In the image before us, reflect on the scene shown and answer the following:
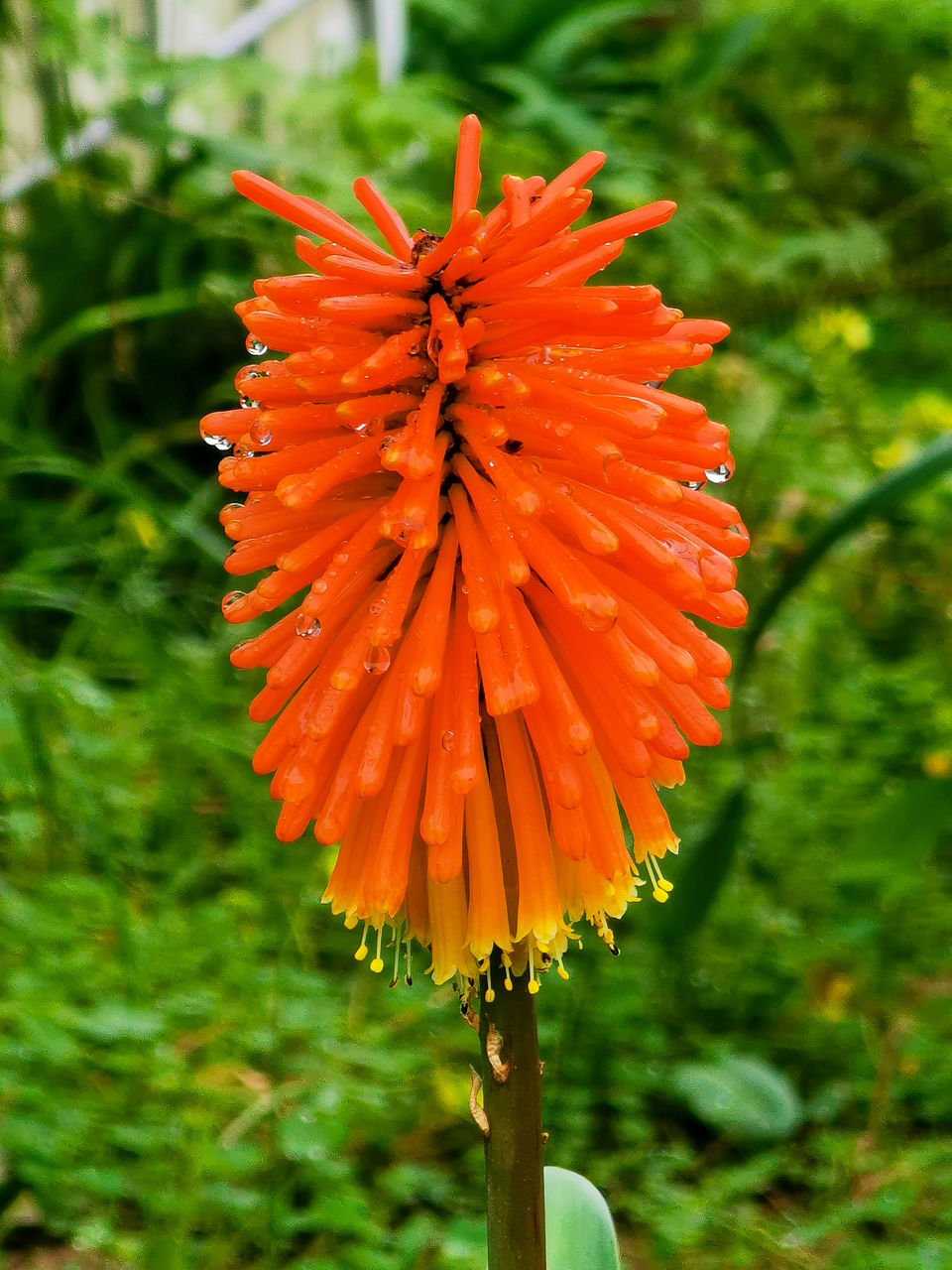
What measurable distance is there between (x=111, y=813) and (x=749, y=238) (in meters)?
4.66

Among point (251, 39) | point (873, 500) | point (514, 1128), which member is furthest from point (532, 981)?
point (251, 39)

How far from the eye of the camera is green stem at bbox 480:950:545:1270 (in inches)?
65.3

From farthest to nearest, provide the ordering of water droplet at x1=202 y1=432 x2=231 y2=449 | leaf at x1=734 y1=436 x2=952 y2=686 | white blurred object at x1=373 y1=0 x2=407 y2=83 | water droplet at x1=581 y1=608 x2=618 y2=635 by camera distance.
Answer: white blurred object at x1=373 y1=0 x2=407 y2=83 < leaf at x1=734 y1=436 x2=952 y2=686 < water droplet at x1=202 y1=432 x2=231 y2=449 < water droplet at x1=581 y1=608 x2=618 y2=635

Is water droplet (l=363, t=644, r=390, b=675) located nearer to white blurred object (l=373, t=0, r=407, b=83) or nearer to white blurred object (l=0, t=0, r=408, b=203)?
white blurred object (l=0, t=0, r=408, b=203)

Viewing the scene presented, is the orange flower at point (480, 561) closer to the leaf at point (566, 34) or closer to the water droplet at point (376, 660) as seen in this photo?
the water droplet at point (376, 660)

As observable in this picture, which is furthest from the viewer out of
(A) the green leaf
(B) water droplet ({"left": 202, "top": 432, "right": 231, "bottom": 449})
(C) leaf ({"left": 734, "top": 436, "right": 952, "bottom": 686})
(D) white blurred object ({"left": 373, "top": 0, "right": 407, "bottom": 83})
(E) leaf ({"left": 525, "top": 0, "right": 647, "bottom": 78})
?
(D) white blurred object ({"left": 373, "top": 0, "right": 407, "bottom": 83})

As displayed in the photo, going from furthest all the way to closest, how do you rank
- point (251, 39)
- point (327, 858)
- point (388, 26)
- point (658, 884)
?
point (388, 26) → point (251, 39) → point (327, 858) → point (658, 884)

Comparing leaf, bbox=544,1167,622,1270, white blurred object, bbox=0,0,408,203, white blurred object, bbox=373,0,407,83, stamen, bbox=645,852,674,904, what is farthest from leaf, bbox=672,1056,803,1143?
white blurred object, bbox=373,0,407,83

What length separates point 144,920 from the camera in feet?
12.8

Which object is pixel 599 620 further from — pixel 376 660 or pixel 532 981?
pixel 532 981

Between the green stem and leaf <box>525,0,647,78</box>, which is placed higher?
leaf <box>525,0,647,78</box>

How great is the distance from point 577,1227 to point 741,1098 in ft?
5.20

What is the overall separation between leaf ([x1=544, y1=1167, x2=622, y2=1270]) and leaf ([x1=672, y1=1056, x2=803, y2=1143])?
1.43 meters

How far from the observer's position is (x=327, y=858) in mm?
3762
